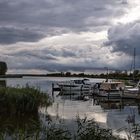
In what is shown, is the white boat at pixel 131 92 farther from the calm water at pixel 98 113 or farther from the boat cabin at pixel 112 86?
the calm water at pixel 98 113

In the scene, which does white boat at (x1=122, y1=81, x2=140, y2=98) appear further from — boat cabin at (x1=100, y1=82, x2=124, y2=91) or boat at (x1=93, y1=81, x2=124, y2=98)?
boat cabin at (x1=100, y1=82, x2=124, y2=91)

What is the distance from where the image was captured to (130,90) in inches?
2923

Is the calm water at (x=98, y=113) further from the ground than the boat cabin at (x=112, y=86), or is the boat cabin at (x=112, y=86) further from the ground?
the boat cabin at (x=112, y=86)

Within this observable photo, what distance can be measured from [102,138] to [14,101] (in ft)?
69.7

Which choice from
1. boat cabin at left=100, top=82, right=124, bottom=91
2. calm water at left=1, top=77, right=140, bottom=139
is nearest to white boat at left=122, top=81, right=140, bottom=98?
boat cabin at left=100, top=82, right=124, bottom=91

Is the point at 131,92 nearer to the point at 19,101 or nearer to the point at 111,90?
the point at 111,90

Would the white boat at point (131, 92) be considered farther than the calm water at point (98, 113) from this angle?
Yes

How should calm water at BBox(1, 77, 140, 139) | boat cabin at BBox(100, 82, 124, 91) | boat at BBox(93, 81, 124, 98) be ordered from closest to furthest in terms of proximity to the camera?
calm water at BBox(1, 77, 140, 139)
boat at BBox(93, 81, 124, 98)
boat cabin at BBox(100, 82, 124, 91)

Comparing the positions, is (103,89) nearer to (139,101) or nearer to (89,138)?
(139,101)

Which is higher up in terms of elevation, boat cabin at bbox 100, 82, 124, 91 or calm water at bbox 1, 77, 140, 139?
boat cabin at bbox 100, 82, 124, 91

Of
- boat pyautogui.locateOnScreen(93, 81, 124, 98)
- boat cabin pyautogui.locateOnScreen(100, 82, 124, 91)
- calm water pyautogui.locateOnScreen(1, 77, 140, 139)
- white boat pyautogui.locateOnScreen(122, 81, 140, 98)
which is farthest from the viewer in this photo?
boat cabin pyautogui.locateOnScreen(100, 82, 124, 91)

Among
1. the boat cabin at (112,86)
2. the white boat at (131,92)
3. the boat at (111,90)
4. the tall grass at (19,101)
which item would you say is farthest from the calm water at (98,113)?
the boat cabin at (112,86)

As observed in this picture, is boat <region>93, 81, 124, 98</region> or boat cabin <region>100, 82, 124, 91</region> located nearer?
boat <region>93, 81, 124, 98</region>

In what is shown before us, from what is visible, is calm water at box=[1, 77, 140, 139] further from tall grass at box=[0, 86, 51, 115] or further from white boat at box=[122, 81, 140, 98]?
white boat at box=[122, 81, 140, 98]
